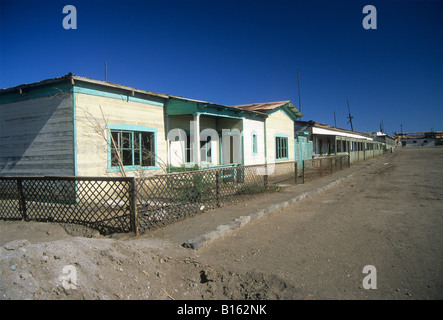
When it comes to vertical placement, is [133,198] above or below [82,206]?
above

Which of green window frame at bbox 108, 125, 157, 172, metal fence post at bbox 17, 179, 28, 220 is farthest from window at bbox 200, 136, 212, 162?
metal fence post at bbox 17, 179, 28, 220

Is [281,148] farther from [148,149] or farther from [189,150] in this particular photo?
[148,149]

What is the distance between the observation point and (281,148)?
17188mm

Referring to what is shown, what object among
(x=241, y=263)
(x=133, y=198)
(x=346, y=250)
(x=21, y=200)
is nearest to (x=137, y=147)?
(x=21, y=200)

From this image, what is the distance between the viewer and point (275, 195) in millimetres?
8781

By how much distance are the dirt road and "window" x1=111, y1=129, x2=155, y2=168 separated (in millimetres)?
5003

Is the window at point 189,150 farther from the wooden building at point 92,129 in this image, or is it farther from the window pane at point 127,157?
the window pane at point 127,157

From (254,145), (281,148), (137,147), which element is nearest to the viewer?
(137,147)

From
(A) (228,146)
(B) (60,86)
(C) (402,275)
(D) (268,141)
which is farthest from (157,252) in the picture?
(D) (268,141)

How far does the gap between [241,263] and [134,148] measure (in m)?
6.54

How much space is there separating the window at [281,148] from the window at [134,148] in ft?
28.7

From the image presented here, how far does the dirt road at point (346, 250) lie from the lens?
309 cm

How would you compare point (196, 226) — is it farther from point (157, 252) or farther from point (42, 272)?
point (42, 272)
